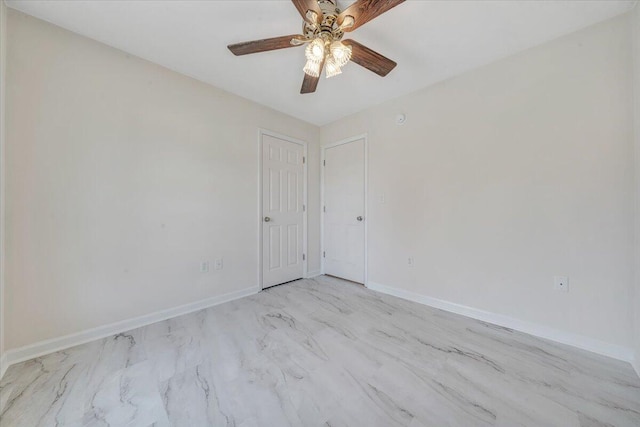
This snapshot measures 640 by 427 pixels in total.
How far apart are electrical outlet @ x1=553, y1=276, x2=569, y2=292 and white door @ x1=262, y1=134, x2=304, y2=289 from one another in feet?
8.96

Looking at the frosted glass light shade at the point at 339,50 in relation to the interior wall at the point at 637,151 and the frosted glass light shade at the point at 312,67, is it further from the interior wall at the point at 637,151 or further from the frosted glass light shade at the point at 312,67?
the interior wall at the point at 637,151

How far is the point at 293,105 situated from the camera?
302 centimetres

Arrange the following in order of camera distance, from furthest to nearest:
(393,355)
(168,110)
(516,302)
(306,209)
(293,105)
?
(306,209) → (293,105) → (168,110) → (516,302) → (393,355)

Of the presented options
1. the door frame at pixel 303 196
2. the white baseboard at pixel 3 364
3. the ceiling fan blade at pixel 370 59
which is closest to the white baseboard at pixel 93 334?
the white baseboard at pixel 3 364

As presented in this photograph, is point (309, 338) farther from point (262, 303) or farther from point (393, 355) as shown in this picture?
point (262, 303)

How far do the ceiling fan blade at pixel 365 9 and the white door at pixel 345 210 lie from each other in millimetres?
1856

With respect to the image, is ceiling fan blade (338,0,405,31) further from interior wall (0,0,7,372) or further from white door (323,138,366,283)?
interior wall (0,0,7,372)

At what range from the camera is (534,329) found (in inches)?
77.0

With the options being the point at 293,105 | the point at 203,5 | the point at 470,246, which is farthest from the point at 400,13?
the point at 470,246

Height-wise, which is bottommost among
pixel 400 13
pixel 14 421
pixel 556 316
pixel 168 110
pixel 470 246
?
pixel 14 421

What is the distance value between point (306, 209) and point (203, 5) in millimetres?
2476

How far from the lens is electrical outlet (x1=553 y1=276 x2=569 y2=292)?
1.84 metres

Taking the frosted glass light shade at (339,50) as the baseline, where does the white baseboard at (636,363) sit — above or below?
below

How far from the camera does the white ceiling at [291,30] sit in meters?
1.60
